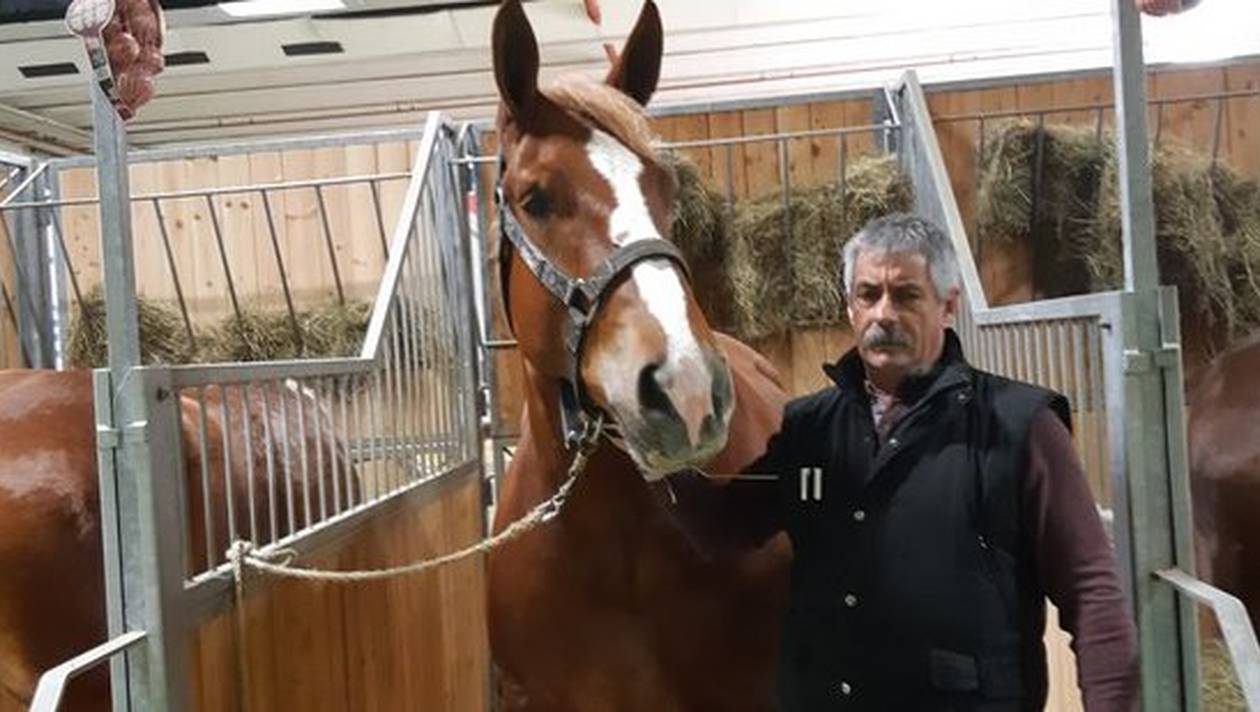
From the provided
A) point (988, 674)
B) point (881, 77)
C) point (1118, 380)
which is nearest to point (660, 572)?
point (988, 674)

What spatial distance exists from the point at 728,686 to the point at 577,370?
2.16ft

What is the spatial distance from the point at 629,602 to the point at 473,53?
212 inches

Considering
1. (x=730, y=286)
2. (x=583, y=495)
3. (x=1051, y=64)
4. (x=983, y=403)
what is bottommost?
(x=583, y=495)

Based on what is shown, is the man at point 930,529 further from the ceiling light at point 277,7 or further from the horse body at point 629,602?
the ceiling light at point 277,7

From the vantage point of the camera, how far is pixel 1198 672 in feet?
4.37

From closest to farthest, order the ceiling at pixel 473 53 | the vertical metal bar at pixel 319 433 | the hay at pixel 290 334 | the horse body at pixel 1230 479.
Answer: the vertical metal bar at pixel 319 433
the horse body at pixel 1230 479
the hay at pixel 290 334
the ceiling at pixel 473 53

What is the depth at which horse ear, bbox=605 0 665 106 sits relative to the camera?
181 centimetres

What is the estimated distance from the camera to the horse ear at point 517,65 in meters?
1.65

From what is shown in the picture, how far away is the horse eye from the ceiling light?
448cm

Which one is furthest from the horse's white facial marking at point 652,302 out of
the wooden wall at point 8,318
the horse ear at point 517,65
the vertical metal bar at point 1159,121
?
the wooden wall at point 8,318

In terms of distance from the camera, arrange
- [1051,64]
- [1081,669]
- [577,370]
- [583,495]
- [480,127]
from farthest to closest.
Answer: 1. [1051,64]
2. [480,127]
3. [583,495]
4. [577,370]
5. [1081,669]

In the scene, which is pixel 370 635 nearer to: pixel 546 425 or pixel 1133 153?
pixel 546 425

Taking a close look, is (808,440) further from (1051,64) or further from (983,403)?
(1051,64)

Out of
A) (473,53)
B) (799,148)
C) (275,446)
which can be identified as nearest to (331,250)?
(799,148)
